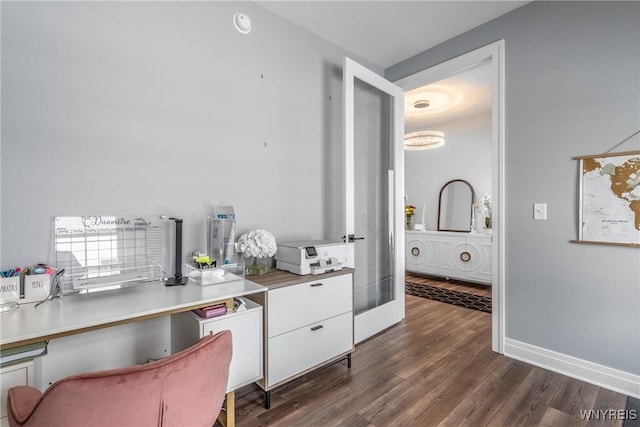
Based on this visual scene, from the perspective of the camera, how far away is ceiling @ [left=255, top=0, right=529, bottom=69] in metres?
2.23

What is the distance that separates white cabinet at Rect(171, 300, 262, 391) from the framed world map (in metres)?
2.21

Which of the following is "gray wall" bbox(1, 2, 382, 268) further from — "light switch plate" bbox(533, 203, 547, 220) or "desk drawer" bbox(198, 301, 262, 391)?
"light switch plate" bbox(533, 203, 547, 220)

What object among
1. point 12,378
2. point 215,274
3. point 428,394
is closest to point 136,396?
point 12,378

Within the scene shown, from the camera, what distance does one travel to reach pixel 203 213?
6.31ft

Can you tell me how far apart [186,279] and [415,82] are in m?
2.72

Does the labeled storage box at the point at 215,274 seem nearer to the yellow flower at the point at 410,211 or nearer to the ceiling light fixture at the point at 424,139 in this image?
the ceiling light fixture at the point at 424,139

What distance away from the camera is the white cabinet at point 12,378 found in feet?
3.18

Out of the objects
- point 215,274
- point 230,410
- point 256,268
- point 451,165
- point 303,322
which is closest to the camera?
point 230,410

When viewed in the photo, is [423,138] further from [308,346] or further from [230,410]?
[230,410]

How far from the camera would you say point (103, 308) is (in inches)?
48.8

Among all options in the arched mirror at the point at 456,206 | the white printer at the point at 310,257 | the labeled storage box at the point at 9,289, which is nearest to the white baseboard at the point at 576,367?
the white printer at the point at 310,257

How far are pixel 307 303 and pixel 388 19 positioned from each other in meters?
2.28

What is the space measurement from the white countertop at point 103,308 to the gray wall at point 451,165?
14.4ft

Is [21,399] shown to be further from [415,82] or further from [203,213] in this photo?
[415,82]
